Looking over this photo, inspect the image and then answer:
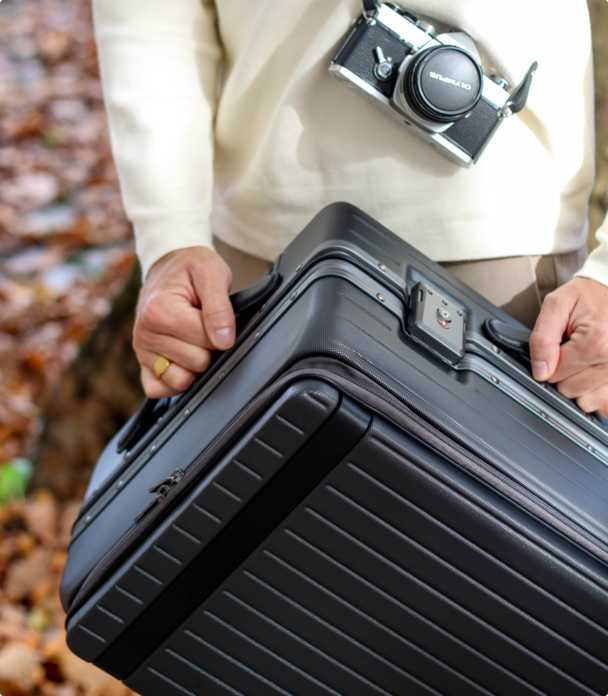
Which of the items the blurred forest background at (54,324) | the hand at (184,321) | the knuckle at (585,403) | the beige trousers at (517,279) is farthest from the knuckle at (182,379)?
the blurred forest background at (54,324)

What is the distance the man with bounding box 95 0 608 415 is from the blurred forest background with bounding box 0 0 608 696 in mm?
552

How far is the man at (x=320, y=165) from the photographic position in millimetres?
790

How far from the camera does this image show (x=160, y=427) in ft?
2.88

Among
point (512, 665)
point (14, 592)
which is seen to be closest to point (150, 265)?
point (512, 665)

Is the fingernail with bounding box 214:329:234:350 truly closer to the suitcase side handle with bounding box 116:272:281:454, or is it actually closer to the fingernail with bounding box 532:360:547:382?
the suitcase side handle with bounding box 116:272:281:454

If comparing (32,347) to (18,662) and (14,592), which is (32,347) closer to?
(14,592)

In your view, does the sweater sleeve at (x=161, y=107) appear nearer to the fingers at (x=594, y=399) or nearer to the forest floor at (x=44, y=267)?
the fingers at (x=594, y=399)

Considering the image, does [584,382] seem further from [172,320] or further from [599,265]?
[172,320]

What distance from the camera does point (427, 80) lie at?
76 centimetres

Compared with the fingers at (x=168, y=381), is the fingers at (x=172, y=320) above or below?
above

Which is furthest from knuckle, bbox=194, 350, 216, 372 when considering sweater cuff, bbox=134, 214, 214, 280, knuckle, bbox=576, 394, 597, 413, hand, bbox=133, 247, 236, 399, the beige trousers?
knuckle, bbox=576, 394, 597, 413

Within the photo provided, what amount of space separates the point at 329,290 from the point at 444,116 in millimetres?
279

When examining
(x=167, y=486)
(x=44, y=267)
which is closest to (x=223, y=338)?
(x=167, y=486)

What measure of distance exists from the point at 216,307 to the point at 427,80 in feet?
1.24
